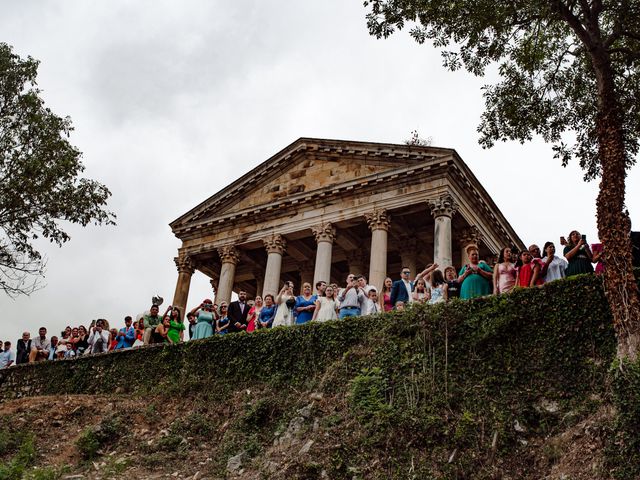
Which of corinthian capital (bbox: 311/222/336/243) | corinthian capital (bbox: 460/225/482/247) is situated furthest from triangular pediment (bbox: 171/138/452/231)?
corinthian capital (bbox: 460/225/482/247)

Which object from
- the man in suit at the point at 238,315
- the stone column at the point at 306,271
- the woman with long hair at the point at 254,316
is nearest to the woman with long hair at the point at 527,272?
the woman with long hair at the point at 254,316

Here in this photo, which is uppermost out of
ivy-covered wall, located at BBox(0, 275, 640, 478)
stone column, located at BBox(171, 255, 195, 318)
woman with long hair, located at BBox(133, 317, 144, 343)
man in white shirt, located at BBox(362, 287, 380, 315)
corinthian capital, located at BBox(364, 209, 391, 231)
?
corinthian capital, located at BBox(364, 209, 391, 231)

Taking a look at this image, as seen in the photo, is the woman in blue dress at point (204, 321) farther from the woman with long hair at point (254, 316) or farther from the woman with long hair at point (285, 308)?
the woman with long hair at point (285, 308)

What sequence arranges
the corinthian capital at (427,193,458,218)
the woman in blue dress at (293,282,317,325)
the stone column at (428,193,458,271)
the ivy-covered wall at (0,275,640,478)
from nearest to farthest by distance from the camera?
1. the ivy-covered wall at (0,275,640,478)
2. the woman in blue dress at (293,282,317,325)
3. the stone column at (428,193,458,271)
4. the corinthian capital at (427,193,458,218)

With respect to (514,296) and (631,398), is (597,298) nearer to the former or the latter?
(514,296)

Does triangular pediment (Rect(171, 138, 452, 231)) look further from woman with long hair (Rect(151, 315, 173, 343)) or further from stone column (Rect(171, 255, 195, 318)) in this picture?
woman with long hair (Rect(151, 315, 173, 343))

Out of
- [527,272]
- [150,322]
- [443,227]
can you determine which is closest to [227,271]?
[443,227]

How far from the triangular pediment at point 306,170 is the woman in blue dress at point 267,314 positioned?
12186mm

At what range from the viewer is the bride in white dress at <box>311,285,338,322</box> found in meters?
14.8

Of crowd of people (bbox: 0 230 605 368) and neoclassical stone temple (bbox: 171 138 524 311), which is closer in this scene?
crowd of people (bbox: 0 230 605 368)

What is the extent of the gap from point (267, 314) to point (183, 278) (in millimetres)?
16488

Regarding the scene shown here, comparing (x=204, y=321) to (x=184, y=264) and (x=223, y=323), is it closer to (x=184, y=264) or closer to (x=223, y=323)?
(x=223, y=323)

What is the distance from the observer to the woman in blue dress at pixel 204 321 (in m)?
16.6

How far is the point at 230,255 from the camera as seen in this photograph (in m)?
30.6
